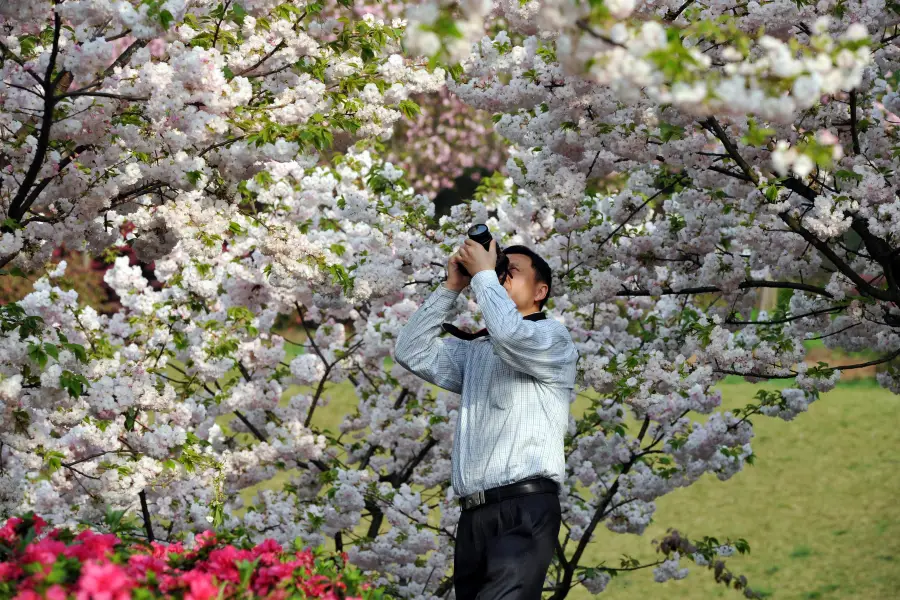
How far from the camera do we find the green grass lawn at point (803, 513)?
34.3ft

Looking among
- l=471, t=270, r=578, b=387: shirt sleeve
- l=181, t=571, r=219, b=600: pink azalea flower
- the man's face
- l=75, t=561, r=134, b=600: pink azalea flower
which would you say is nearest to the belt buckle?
l=471, t=270, r=578, b=387: shirt sleeve

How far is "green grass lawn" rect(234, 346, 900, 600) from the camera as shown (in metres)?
10.5

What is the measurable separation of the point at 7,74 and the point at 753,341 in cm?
432

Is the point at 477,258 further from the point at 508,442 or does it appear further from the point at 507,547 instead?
the point at 507,547

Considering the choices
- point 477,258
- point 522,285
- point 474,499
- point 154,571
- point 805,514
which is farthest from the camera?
point 805,514

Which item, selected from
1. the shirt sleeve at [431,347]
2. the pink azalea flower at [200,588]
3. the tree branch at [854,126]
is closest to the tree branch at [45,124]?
the shirt sleeve at [431,347]

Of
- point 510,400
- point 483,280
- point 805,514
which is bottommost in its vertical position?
A: point 510,400

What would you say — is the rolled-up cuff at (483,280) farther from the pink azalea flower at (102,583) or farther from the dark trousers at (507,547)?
the pink azalea flower at (102,583)

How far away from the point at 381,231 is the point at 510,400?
3.65 m

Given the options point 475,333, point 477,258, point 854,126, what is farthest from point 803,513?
point 477,258

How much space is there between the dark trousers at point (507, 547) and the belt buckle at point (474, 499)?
2 cm

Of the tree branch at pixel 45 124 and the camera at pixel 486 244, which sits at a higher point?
the tree branch at pixel 45 124

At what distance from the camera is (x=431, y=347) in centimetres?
391

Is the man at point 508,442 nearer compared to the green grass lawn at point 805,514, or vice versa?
the man at point 508,442
